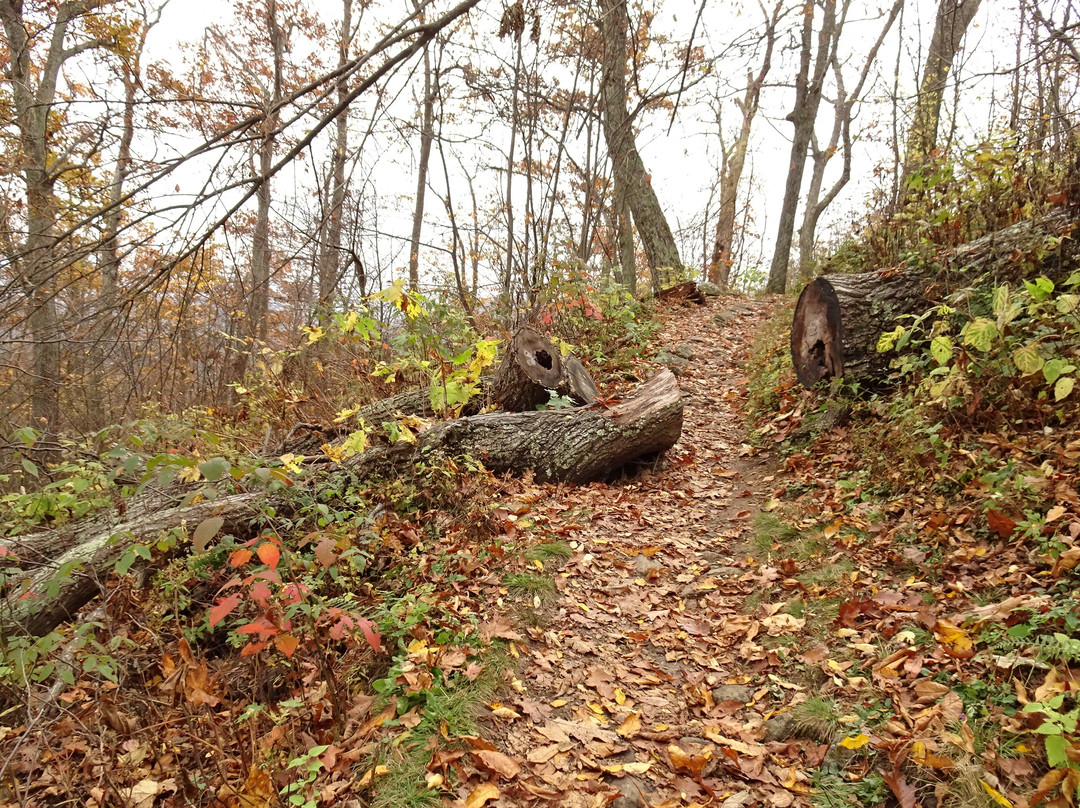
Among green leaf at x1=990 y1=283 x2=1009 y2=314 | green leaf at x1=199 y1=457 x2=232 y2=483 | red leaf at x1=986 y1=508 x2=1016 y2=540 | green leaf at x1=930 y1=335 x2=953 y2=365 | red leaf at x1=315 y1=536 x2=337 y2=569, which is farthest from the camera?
green leaf at x1=930 y1=335 x2=953 y2=365

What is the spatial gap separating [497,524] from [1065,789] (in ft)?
10.4

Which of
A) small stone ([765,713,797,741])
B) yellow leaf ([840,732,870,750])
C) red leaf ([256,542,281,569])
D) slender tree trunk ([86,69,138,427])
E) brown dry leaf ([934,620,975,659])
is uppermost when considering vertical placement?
slender tree trunk ([86,69,138,427])

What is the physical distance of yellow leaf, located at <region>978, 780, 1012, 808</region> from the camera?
194 centimetres

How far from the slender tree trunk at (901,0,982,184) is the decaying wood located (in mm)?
4083

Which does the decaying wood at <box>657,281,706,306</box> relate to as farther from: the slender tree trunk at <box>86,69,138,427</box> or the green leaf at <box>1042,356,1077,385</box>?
the slender tree trunk at <box>86,69,138,427</box>

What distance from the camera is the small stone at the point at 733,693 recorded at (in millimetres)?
2887

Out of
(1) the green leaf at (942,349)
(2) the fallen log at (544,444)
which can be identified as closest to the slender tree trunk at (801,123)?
(2) the fallen log at (544,444)

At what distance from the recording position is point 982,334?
3.80m

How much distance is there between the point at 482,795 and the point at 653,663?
1324 mm

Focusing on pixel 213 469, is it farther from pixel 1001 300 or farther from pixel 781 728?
pixel 1001 300

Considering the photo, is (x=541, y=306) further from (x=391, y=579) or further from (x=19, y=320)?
(x=19, y=320)

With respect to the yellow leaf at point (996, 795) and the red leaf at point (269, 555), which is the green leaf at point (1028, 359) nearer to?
the yellow leaf at point (996, 795)

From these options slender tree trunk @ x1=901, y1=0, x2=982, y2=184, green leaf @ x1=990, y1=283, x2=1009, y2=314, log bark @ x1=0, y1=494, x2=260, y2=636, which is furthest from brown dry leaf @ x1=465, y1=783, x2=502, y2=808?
slender tree trunk @ x1=901, y1=0, x2=982, y2=184

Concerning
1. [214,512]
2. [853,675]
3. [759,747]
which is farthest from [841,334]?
[214,512]
